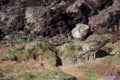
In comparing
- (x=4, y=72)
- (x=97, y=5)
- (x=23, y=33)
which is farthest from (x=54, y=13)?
(x=4, y=72)

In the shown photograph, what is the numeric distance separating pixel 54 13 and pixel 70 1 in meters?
4.12

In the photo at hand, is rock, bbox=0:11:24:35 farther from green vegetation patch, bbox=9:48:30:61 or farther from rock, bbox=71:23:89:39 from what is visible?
green vegetation patch, bbox=9:48:30:61

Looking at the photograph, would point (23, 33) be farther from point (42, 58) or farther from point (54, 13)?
point (42, 58)

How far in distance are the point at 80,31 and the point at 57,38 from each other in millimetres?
1523

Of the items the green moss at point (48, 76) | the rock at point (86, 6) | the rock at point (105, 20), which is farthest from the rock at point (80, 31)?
the green moss at point (48, 76)

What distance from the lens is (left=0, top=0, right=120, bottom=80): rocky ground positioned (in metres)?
15.3

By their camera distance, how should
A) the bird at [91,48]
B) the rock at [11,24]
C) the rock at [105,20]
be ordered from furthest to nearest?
1. the rock at [11,24]
2. the rock at [105,20]
3. the bird at [91,48]

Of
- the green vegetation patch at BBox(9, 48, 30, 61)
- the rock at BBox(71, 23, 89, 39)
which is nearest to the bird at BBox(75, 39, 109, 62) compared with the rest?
the green vegetation patch at BBox(9, 48, 30, 61)

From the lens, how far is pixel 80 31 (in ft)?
78.5

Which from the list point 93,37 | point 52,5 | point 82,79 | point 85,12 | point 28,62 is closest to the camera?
point 82,79

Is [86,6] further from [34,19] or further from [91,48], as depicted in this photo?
[91,48]

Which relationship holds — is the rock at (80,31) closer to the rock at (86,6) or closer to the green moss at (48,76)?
the rock at (86,6)

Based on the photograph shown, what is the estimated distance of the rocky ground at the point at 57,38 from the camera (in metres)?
15.3

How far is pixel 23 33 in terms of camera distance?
2486 centimetres
